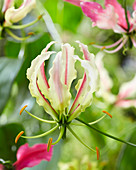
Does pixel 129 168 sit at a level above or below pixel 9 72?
below

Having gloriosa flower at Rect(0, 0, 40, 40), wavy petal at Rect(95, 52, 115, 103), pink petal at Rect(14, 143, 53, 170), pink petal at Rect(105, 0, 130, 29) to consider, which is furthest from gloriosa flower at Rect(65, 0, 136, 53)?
wavy petal at Rect(95, 52, 115, 103)

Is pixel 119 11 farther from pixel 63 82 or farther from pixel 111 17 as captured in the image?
pixel 63 82

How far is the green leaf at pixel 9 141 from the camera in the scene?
0.71 m

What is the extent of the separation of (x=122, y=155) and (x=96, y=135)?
0.20m

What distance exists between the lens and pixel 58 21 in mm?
1022

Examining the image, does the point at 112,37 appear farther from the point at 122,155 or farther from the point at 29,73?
the point at 29,73

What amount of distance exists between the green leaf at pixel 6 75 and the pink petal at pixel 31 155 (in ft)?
0.43

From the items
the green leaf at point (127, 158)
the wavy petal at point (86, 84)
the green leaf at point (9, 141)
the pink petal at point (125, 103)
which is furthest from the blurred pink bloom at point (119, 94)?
the wavy petal at point (86, 84)

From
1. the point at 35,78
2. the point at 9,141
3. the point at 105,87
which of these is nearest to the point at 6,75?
the point at 9,141

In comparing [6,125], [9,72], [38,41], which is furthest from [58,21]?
[6,125]

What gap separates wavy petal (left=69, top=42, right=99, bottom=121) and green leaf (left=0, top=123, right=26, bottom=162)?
0.75 feet

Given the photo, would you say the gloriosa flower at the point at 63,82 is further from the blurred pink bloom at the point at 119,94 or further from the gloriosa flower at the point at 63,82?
the blurred pink bloom at the point at 119,94

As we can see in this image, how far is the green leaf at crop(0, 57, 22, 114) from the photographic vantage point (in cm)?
73

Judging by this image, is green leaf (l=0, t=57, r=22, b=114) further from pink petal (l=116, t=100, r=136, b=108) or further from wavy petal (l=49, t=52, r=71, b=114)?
pink petal (l=116, t=100, r=136, b=108)
